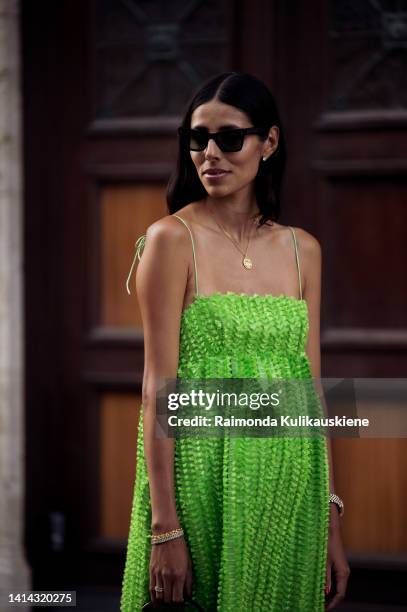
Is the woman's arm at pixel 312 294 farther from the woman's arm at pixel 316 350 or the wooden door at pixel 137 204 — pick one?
the wooden door at pixel 137 204

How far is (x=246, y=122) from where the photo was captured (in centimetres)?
206

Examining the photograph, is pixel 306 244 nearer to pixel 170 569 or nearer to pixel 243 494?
pixel 243 494

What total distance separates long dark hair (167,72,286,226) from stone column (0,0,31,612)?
1.56 meters

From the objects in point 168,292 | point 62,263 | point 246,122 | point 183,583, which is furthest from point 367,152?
point 183,583

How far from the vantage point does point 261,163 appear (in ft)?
7.34

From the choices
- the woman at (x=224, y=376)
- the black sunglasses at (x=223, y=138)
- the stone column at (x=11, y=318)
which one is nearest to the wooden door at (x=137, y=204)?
the stone column at (x=11, y=318)

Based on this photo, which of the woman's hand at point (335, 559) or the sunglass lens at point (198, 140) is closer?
the sunglass lens at point (198, 140)

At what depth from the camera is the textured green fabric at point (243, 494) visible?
2.01 metres

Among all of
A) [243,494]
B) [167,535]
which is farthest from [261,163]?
[167,535]

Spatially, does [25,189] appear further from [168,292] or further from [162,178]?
[168,292]

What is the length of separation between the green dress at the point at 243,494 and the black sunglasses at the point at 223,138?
34 cm

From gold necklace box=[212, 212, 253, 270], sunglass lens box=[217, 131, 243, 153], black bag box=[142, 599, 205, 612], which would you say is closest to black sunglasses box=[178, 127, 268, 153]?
sunglass lens box=[217, 131, 243, 153]

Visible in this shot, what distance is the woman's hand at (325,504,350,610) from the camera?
2.23 metres

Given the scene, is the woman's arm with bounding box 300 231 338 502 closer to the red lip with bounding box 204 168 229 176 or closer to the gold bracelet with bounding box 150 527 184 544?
the red lip with bounding box 204 168 229 176
